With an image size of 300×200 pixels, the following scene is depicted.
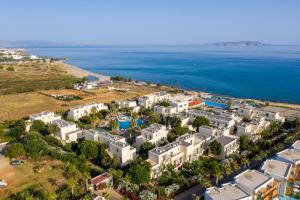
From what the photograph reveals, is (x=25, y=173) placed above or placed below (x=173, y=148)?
below

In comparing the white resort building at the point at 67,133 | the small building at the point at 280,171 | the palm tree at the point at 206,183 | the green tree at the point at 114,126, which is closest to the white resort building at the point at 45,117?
the white resort building at the point at 67,133

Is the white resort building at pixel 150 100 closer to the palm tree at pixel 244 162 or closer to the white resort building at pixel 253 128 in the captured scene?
the white resort building at pixel 253 128

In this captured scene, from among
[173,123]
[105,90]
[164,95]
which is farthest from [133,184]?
[105,90]

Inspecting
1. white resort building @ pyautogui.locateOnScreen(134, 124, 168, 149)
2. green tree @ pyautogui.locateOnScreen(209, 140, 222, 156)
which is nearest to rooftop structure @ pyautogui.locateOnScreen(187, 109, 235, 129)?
green tree @ pyautogui.locateOnScreen(209, 140, 222, 156)

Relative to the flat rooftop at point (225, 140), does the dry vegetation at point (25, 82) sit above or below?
below

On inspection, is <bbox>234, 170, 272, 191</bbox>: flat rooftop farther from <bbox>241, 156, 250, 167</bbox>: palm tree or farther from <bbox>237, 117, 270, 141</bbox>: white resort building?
<bbox>237, 117, 270, 141</bbox>: white resort building

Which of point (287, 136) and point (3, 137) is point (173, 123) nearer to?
point (287, 136)
